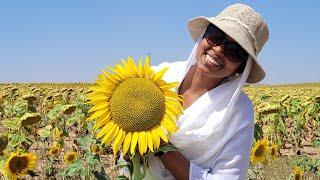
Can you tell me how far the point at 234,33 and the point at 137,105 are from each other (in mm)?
651

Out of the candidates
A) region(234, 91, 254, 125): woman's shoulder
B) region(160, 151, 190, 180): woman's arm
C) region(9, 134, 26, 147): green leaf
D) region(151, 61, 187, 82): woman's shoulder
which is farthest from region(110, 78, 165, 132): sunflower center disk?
region(9, 134, 26, 147): green leaf

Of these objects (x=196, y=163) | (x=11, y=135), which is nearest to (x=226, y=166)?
(x=196, y=163)

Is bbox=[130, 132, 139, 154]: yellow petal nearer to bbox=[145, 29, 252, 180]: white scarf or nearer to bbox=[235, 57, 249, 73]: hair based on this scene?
bbox=[145, 29, 252, 180]: white scarf

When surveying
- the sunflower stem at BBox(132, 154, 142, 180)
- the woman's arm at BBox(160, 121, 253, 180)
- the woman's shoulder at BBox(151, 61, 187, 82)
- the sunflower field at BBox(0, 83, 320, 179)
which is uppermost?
the woman's shoulder at BBox(151, 61, 187, 82)

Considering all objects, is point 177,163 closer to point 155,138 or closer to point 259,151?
point 155,138

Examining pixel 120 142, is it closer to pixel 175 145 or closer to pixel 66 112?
pixel 175 145

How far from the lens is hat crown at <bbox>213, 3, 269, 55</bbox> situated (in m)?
2.67

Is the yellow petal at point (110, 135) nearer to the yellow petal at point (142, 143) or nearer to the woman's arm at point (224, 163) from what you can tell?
the yellow petal at point (142, 143)

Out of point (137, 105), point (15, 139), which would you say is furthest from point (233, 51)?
point (15, 139)

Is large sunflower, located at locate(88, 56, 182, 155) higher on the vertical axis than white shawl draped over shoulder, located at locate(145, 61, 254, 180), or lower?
higher

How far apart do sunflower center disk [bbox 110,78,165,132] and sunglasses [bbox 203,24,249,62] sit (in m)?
0.54

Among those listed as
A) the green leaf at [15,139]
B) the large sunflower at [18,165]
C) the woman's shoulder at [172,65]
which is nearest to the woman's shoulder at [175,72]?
the woman's shoulder at [172,65]

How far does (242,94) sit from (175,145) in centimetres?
43

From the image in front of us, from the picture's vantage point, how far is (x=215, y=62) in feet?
8.70
